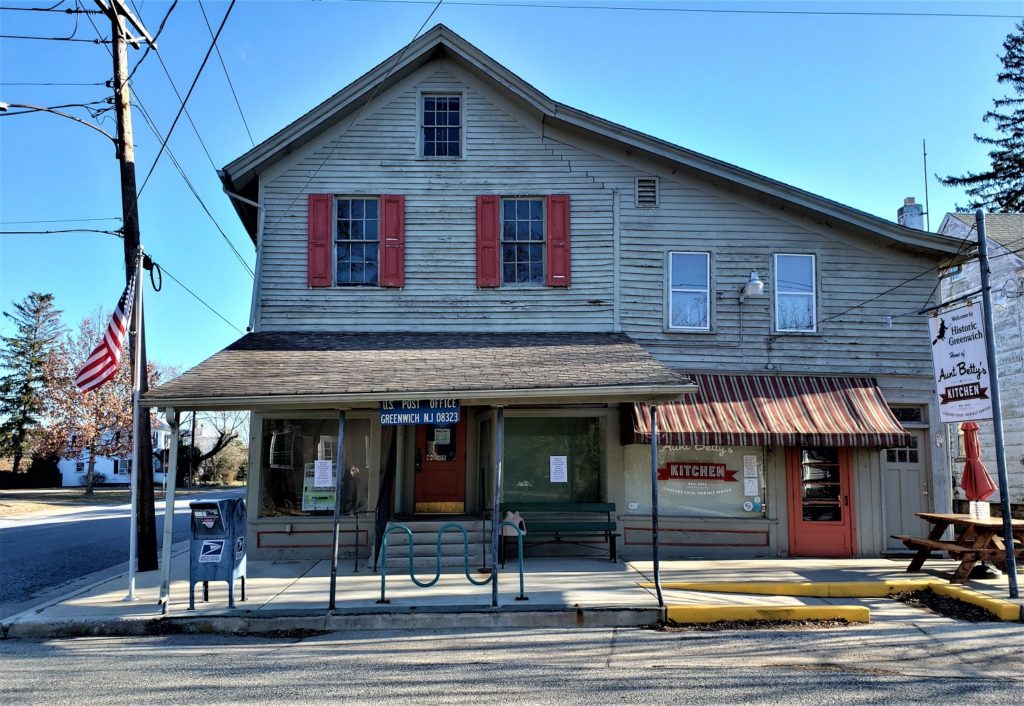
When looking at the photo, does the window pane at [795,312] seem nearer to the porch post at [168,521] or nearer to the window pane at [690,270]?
the window pane at [690,270]

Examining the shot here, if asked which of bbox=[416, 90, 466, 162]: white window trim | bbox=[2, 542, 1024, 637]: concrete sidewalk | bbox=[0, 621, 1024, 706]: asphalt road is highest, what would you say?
bbox=[416, 90, 466, 162]: white window trim

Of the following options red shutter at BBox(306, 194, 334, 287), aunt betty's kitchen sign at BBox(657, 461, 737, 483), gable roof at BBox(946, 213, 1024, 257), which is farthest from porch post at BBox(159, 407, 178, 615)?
gable roof at BBox(946, 213, 1024, 257)

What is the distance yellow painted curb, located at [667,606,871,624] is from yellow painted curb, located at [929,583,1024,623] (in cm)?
154

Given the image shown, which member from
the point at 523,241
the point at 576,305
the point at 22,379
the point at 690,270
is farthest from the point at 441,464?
the point at 22,379

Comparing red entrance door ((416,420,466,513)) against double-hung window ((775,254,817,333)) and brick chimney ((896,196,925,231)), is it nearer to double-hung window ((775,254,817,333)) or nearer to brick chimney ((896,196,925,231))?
double-hung window ((775,254,817,333))

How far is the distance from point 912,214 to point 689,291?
302 inches

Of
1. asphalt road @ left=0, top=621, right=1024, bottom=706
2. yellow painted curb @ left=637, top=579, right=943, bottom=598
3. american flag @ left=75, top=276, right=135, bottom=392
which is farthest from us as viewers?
american flag @ left=75, top=276, right=135, bottom=392

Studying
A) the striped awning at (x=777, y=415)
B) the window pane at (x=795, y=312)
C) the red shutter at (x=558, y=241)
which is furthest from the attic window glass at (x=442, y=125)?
the window pane at (x=795, y=312)

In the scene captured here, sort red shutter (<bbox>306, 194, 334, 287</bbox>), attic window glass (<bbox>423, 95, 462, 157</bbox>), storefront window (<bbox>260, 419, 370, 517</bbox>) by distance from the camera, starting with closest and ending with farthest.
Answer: storefront window (<bbox>260, 419, 370, 517</bbox>)
red shutter (<bbox>306, 194, 334, 287</bbox>)
attic window glass (<bbox>423, 95, 462, 157</bbox>)

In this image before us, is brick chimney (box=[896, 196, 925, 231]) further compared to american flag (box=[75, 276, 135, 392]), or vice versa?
brick chimney (box=[896, 196, 925, 231])

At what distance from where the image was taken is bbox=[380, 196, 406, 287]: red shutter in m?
13.2

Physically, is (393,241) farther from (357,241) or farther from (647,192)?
(647,192)

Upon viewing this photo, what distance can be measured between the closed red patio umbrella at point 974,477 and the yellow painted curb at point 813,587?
161 cm

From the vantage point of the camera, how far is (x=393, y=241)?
43.5 feet
